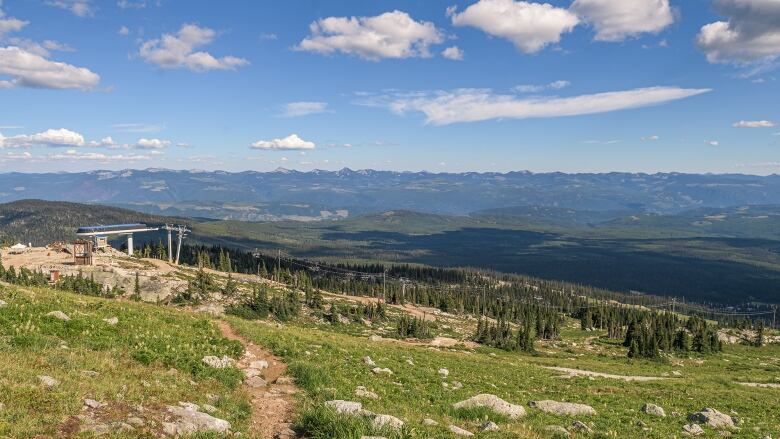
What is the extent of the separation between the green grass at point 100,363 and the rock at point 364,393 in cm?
543

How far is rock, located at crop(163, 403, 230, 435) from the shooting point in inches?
539

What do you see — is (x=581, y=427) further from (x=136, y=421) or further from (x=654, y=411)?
(x=136, y=421)

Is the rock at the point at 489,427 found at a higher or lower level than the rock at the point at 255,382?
higher

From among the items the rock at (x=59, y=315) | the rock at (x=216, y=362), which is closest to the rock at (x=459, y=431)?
the rock at (x=216, y=362)

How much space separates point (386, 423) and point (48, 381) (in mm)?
11205

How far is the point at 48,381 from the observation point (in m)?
15.2

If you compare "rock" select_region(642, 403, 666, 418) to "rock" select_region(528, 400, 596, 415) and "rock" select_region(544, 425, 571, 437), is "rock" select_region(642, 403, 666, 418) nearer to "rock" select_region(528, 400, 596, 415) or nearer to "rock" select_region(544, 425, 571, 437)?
"rock" select_region(528, 400, 596, 415)

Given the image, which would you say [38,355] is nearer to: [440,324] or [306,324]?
[306,324]

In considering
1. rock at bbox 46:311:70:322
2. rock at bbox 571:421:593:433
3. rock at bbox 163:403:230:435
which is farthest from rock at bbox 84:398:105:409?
rock at bbox 571:421:593:433

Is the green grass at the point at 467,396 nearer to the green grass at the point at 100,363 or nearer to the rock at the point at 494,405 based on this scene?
the rock at the point at 494,405

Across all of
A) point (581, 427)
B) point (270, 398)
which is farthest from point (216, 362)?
point (581, 427)

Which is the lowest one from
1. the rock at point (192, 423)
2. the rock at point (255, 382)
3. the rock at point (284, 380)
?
the rock at point (284, 380)

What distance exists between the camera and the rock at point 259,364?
977 inches

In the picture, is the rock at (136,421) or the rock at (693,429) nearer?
the rock at (136,421)
